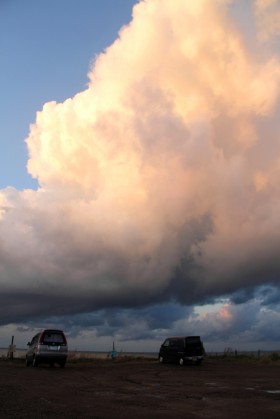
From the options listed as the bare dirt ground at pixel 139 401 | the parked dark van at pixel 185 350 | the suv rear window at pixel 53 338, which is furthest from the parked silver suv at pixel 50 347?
the bare dirt ground at pixel 139 401

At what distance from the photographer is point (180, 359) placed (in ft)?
113

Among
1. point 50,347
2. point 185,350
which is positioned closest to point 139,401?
point 50,347

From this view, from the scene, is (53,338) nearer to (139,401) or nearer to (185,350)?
(185,350)

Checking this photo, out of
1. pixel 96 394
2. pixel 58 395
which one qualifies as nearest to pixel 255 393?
pixel 96 394

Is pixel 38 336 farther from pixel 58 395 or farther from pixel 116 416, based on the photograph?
pixel 116 416

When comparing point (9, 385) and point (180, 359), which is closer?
point (9, 385)

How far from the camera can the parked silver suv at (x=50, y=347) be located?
27.6m

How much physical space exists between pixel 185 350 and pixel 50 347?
1056 cm

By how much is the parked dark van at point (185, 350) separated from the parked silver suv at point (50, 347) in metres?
9.54

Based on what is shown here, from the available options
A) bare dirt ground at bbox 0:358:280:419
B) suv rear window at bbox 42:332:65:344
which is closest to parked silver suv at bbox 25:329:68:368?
suv rear window at bbox 42:332:65:344

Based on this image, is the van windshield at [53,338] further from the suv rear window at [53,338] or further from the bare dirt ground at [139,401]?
the bare dirt ground at [139,401]

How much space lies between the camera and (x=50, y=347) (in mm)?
27734

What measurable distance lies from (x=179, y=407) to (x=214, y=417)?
1.67m

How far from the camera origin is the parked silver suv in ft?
90.7
